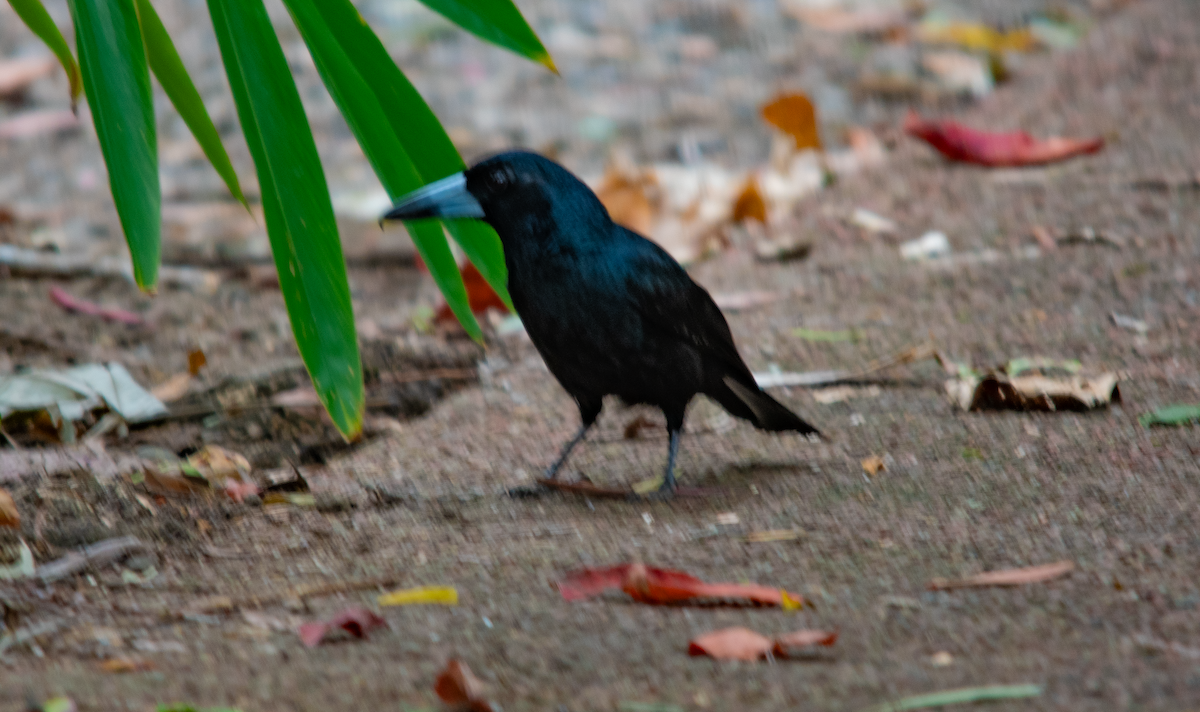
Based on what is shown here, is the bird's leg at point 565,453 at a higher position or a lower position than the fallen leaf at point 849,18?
lower

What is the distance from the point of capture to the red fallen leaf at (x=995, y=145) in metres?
4.98

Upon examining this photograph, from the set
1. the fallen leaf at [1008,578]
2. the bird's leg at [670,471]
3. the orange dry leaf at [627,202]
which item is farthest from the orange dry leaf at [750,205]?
the fallen leaf at [1008,578]

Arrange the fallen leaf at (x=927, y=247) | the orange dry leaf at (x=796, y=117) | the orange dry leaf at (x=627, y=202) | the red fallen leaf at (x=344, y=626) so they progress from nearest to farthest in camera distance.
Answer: the red fallen leaf at (x=344, y=626) < the fallen leaf at (x=927, y=247) < the orange dry leaf at (x=627, y=202) < the orange dry leaf at (x=796, y=117)

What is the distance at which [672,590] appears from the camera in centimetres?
202

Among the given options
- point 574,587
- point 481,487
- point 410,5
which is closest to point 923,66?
point 410,5

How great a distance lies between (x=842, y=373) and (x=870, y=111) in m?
3.07

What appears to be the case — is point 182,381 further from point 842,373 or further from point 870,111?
point 870,111

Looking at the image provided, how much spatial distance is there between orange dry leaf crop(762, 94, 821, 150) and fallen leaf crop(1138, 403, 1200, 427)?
2.54 metres

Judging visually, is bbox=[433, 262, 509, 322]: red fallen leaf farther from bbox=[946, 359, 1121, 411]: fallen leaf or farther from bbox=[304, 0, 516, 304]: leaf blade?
bbox=[946, 359, 1121, 411]: fallen leaf

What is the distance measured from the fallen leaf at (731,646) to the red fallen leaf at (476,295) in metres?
2.35

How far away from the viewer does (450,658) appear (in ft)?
5.91

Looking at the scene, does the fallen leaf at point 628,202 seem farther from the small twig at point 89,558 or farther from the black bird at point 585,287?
the small twig at point 89,558

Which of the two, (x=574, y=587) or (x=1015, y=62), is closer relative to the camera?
(x=574, y=587)

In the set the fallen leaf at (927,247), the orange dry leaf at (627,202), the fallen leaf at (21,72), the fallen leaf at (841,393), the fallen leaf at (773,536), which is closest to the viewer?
the fallen leaf at (773,536)
